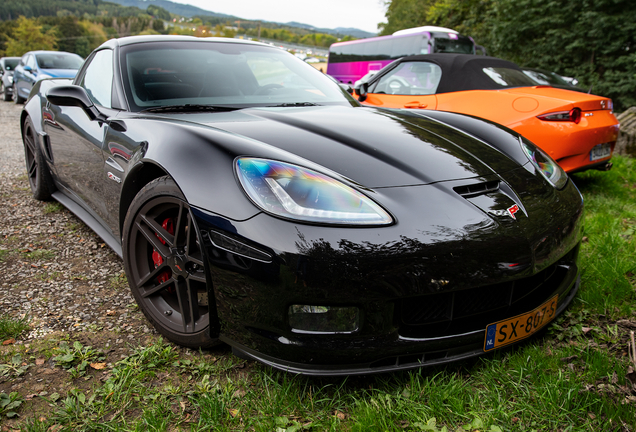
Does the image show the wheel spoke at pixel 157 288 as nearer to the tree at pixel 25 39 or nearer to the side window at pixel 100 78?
the side window at pixel 100 78

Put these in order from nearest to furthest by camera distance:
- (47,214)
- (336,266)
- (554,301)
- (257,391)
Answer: (336,266) < (257,391) < (554,301) < (47,214)

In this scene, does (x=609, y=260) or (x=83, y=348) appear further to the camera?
(x=609, y=260)

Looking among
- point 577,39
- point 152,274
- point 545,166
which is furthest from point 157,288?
point 577,39

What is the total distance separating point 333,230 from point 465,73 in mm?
3977

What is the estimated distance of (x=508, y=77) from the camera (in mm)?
4828

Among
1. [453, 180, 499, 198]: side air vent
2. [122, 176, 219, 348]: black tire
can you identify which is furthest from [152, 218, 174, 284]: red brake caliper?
[453, 180, 499, 198]: side air vent

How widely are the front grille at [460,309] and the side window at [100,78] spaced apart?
2.00 meters

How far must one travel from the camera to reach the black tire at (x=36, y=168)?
3733mm

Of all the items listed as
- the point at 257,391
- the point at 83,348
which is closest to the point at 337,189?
the point at 257,391

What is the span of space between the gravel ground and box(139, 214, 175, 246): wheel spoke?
0.51 meters

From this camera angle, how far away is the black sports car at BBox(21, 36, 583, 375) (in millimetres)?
1441

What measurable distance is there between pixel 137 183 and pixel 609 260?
2.50 metres

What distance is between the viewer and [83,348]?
193 centimetres

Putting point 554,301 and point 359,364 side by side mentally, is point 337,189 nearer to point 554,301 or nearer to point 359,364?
point 359,364
